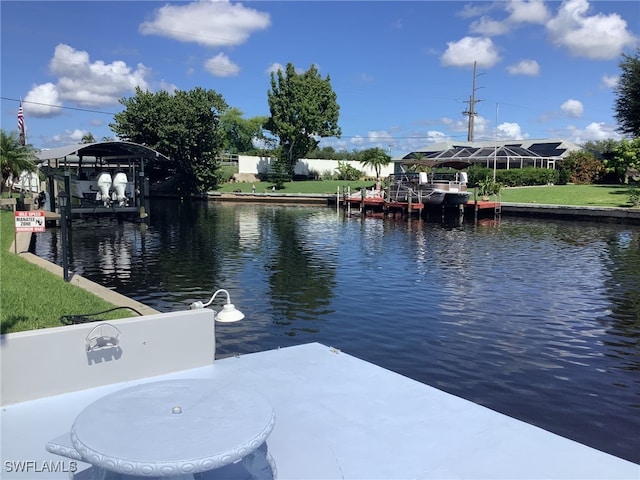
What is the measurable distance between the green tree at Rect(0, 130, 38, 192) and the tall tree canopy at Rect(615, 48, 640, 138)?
171 ft

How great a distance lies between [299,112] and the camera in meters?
62.7

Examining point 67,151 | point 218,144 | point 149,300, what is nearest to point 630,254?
point 149,300

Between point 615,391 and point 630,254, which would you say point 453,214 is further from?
point 615,391

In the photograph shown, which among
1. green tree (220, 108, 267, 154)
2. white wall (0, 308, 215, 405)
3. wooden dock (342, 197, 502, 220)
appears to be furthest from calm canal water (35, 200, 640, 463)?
green tree (220, 108, 267, 154)

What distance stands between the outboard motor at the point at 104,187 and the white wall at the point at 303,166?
43207 mm

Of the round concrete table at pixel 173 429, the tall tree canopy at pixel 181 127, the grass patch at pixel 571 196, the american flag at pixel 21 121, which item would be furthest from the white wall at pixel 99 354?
the tall tree canopy at pixel 181 127

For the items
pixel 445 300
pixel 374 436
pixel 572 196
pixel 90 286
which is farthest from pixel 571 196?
pixel 374 436

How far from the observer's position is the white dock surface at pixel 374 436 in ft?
12.3

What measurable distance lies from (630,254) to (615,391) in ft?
47.7

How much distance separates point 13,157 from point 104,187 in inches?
540

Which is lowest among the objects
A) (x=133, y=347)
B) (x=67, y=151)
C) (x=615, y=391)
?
(x=615, y=391)

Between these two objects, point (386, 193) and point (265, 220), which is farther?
point (386, 193)

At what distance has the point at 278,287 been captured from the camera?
1400cm

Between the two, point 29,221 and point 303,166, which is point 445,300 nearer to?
point 29,221
